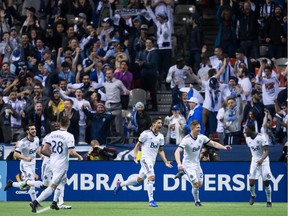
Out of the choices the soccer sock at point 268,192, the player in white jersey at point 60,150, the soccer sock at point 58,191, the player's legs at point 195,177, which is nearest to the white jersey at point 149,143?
the player's legs at point 195,177

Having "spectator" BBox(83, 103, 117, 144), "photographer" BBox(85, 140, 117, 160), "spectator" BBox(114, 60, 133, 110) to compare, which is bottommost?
"photographer" BBox(85, 140, 117, 160)

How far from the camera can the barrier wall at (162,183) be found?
98.3ft

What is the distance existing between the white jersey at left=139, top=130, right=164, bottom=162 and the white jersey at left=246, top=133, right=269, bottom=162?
2369 millimetres

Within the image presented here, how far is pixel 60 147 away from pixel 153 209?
3029 millimetres

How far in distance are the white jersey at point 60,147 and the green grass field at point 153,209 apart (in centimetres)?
113

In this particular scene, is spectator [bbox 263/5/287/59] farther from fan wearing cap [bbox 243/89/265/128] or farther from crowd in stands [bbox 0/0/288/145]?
fan wearing cap [bbox 243/89/265/128]

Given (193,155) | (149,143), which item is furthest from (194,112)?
(193,155)

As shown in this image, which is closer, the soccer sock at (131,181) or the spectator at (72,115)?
the soccer sock at (131,181)

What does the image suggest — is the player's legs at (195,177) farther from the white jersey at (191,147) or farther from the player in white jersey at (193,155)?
the white jersey at (191,147)

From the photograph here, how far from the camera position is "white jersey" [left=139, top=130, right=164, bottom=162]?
90.4ft

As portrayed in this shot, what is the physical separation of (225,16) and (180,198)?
690 cm

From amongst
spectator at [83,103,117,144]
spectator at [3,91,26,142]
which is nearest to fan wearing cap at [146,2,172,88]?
spectator at [83,103,117,144]

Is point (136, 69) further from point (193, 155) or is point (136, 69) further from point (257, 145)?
point (193, 155)

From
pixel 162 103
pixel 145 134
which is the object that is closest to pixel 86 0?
pixel 162 103
